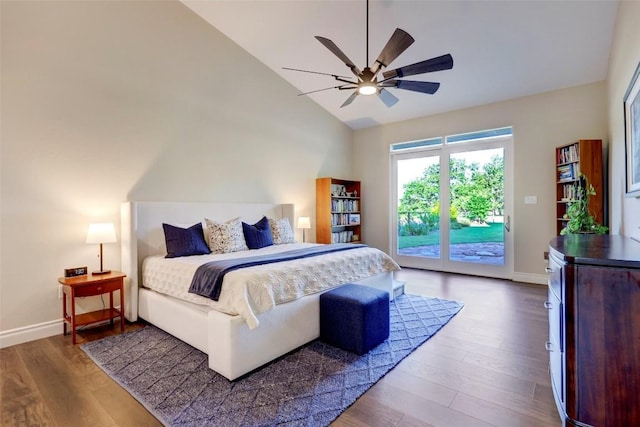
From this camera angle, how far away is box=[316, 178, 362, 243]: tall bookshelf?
575 centimetres

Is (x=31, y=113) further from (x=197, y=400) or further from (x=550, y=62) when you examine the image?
(x=550, y=62)

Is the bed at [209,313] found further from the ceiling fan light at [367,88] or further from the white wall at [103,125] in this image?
the ceiling fan light at [367,88]

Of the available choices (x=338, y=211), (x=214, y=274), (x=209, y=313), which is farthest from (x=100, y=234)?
(x=338, y=211)

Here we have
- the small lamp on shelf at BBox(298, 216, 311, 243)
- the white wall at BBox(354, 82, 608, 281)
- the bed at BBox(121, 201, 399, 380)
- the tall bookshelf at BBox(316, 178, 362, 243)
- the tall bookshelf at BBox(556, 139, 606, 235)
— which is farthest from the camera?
the tall bookshelf at BBox(316, 178, 362, 243)

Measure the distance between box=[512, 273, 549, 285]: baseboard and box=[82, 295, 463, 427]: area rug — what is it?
2828 millimetres

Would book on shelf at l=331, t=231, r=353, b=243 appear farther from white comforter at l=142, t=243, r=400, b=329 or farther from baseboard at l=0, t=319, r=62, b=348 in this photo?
baseboard at l=0, t=319, r=62, b=348

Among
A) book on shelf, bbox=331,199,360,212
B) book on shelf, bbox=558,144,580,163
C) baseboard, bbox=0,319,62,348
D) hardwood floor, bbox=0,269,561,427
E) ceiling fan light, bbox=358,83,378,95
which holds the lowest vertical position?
hardwood floor, bbox=0,269,561,427

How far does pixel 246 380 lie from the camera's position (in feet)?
6.98

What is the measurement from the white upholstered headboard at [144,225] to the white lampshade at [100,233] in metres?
0.25

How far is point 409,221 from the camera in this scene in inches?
240

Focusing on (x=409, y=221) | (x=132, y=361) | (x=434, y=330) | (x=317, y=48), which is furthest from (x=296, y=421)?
(x=409, y=221)

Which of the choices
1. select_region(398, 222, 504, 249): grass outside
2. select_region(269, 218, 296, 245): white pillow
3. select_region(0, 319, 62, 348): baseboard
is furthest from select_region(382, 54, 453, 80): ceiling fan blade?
select_region(0, 319, 62, 348): baseboard

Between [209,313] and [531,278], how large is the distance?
15.8ft

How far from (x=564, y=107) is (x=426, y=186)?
2297mm
